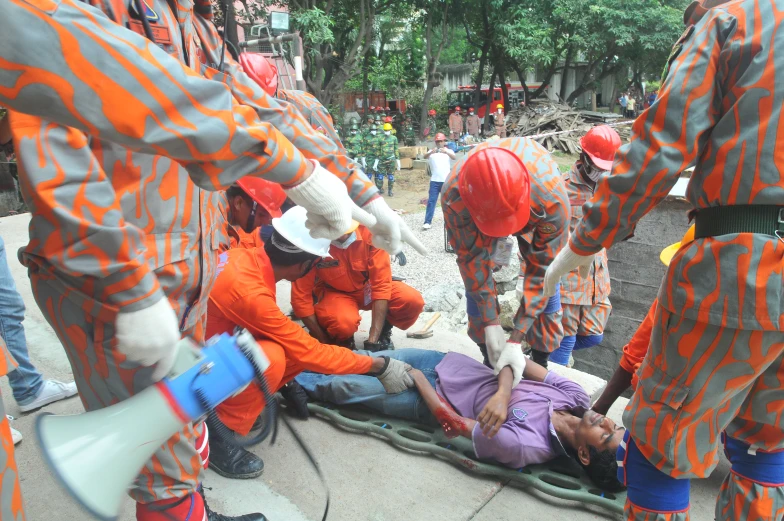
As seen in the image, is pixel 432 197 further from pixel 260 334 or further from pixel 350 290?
pixel 260 334

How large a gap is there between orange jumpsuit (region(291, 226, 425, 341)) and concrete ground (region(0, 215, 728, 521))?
842 millimetres

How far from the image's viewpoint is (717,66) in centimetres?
134

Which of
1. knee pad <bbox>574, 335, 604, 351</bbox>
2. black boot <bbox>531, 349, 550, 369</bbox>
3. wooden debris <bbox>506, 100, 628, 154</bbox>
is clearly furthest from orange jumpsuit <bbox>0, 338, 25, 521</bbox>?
wooden debris <bbox>506, 100, 628, 154</bbox>

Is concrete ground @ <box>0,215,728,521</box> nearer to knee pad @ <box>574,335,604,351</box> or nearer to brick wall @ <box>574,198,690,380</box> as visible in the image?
knee pad @ <box>574,335,604,351</box>

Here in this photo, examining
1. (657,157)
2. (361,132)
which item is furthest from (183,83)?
(361,132)

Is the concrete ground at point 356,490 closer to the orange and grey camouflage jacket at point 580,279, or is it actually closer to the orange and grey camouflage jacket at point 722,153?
the orange and grey camouflage jacket at point 722,153

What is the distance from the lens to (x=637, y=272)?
4371mm

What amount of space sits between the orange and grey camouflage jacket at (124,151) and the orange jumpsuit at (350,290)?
5.76 ft

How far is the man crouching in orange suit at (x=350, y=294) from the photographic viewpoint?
10.9ft

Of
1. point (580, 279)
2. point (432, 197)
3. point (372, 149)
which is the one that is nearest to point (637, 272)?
point (580, 279)

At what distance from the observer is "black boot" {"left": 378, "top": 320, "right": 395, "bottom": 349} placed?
344 centimetres

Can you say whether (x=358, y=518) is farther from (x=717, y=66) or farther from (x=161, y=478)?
(x=717, y=66)

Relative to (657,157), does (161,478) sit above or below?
below

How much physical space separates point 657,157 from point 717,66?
26 cm
